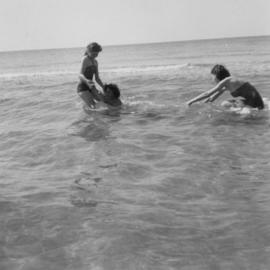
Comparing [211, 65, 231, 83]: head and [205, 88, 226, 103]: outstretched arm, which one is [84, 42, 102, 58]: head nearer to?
[211, 65, 231, 83]: head

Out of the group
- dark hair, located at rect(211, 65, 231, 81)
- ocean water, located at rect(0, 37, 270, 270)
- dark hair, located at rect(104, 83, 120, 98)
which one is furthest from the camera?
dark hair, located at rect(104, 83, 120, 98)

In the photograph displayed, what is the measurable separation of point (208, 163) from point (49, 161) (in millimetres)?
2504

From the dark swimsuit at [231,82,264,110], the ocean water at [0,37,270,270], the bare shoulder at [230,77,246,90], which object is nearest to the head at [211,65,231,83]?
the bare shoulder at [230,77,246,90]

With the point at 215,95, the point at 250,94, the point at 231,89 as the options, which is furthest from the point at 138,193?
the point at 250,94

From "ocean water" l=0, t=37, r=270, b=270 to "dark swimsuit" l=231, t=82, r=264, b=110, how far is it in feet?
0.87

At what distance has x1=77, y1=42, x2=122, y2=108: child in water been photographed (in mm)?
9711

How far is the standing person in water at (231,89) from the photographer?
8836mm

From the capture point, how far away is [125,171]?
18.4ft

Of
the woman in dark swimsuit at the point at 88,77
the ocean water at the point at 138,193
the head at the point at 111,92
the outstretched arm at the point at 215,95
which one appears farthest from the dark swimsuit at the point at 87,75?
the outstretched arm at the point at 215,95

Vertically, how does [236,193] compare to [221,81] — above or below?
below

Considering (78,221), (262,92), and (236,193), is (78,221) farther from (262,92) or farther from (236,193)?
(262,92)

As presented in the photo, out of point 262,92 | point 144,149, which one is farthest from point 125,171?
point 262,92

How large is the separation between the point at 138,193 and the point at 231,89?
200 inches

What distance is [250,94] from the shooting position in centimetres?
906
